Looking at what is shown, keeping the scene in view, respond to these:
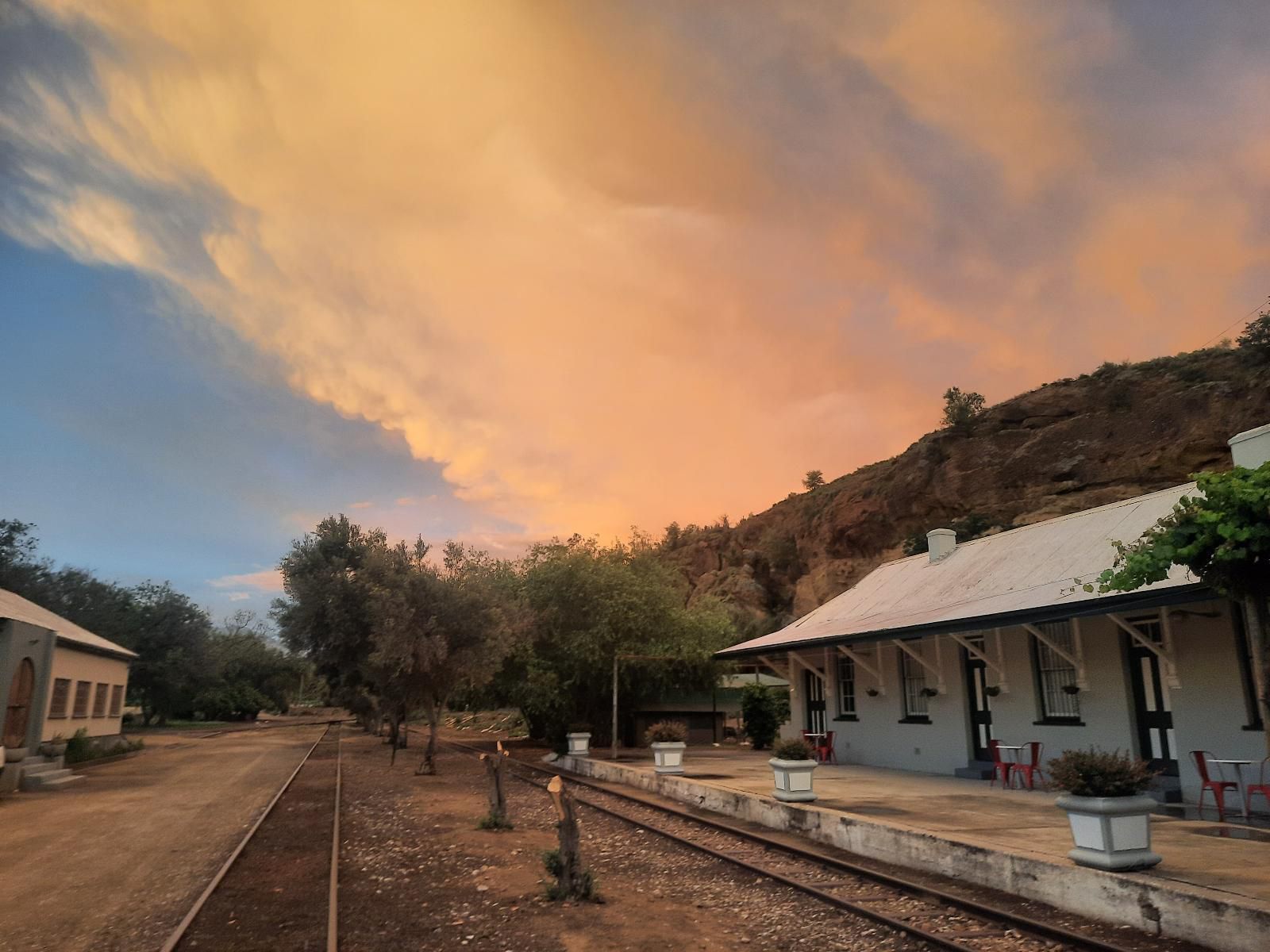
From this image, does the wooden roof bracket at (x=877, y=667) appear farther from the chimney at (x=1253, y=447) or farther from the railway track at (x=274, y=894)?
the railway track at (x=274, y=894)

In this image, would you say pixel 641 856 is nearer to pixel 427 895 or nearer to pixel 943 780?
pixel 427 895

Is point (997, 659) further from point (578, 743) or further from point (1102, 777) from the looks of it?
point (578, 743)

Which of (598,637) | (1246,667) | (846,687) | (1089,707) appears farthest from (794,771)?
(598,637)

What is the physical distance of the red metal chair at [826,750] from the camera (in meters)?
19.0

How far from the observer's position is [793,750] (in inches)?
480

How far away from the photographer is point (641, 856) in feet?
34.7

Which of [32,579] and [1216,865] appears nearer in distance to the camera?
[1216,865]

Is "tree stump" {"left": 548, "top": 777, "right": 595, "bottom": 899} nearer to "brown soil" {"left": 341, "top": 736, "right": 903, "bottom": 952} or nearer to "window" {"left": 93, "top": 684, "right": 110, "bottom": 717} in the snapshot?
"brown soil" {"left": 341, "top": 736, "right": 903, "bottom": 952}

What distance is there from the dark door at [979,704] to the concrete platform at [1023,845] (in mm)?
705

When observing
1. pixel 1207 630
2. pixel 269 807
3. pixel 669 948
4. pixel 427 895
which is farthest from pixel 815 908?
pixel 269 807

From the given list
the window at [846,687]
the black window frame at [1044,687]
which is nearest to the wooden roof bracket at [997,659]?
the black window frame at [1044,687]

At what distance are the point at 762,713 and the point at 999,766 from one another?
14.5 meters

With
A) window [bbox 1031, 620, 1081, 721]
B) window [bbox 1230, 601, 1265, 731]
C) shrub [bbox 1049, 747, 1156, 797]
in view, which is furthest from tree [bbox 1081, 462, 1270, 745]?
window [bbox 1031, 620, 1081, 721]

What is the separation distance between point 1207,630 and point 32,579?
188ft
